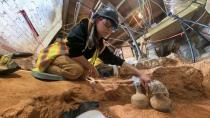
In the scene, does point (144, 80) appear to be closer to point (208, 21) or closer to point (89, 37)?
point (89, 37)

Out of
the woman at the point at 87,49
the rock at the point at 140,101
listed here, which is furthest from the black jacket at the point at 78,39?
the rock at the point at 140,101

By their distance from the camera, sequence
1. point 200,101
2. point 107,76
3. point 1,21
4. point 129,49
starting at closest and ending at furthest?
point 200,101
point 107,76
point 1,21
point 129,49

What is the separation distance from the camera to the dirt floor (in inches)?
64.4

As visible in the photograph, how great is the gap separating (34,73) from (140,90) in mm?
1102

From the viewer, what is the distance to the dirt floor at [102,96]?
5.37ft

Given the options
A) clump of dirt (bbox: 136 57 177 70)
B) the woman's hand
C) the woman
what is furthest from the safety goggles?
clump of dirt (bbox: 136 57 177 70)

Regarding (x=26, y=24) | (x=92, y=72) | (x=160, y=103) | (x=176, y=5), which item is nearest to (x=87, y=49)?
(x=92, y=72)

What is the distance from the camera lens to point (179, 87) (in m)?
2.50

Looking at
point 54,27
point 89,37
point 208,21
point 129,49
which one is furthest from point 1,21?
point 208,21

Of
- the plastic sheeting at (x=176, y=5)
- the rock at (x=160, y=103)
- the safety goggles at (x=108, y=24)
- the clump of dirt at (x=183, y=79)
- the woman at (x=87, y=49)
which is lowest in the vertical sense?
the rock at (x=160, y=103)

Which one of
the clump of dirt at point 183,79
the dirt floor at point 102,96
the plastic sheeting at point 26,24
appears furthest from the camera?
the plastic sheeting at point 26,24

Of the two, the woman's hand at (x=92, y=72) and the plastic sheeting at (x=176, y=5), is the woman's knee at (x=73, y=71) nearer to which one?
the woman's hand at (x=92, y=72)

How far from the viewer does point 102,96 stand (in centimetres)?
210

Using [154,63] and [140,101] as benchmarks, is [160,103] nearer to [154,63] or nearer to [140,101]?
[140,101]
